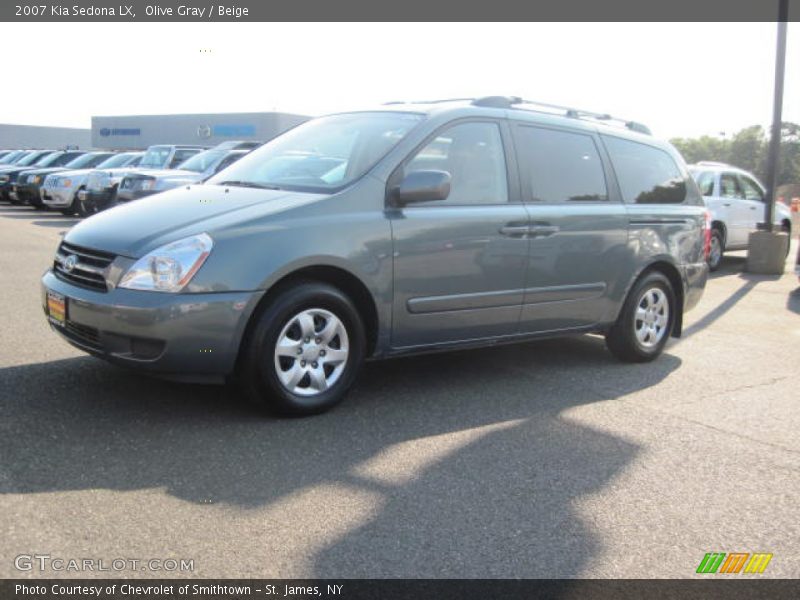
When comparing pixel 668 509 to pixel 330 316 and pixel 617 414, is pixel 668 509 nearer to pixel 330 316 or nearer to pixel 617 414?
pixel 617 414

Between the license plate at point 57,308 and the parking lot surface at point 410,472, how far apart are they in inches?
17.0

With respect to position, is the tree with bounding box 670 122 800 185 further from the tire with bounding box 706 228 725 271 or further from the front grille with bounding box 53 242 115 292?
the front grille with bounding box 53 242 115 292

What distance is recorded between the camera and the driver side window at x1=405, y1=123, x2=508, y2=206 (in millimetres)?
5105

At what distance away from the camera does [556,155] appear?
5797mm

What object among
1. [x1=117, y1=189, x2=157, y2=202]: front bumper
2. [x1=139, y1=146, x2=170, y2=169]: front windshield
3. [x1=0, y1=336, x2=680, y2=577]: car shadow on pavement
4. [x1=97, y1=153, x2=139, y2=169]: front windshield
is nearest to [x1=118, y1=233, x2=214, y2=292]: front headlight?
[x1=0, y1=336, x2=680, y2=577]: car shadow on pavement

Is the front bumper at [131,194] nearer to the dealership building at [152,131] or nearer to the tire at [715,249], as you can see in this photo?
the tire at [715,249]

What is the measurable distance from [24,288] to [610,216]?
5.66 metres

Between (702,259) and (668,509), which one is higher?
(702,259)

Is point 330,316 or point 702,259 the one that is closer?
point 330,316

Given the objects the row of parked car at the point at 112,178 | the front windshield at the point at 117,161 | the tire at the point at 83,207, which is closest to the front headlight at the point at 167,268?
the row of parked car at the point at 112,178

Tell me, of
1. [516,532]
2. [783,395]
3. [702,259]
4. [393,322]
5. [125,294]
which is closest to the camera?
[516,532]

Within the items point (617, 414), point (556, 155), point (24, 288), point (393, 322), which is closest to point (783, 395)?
point (617, 414)

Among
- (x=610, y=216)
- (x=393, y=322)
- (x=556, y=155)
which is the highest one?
(x=556, y=155)

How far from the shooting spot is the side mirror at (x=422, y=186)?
4.75 metres
